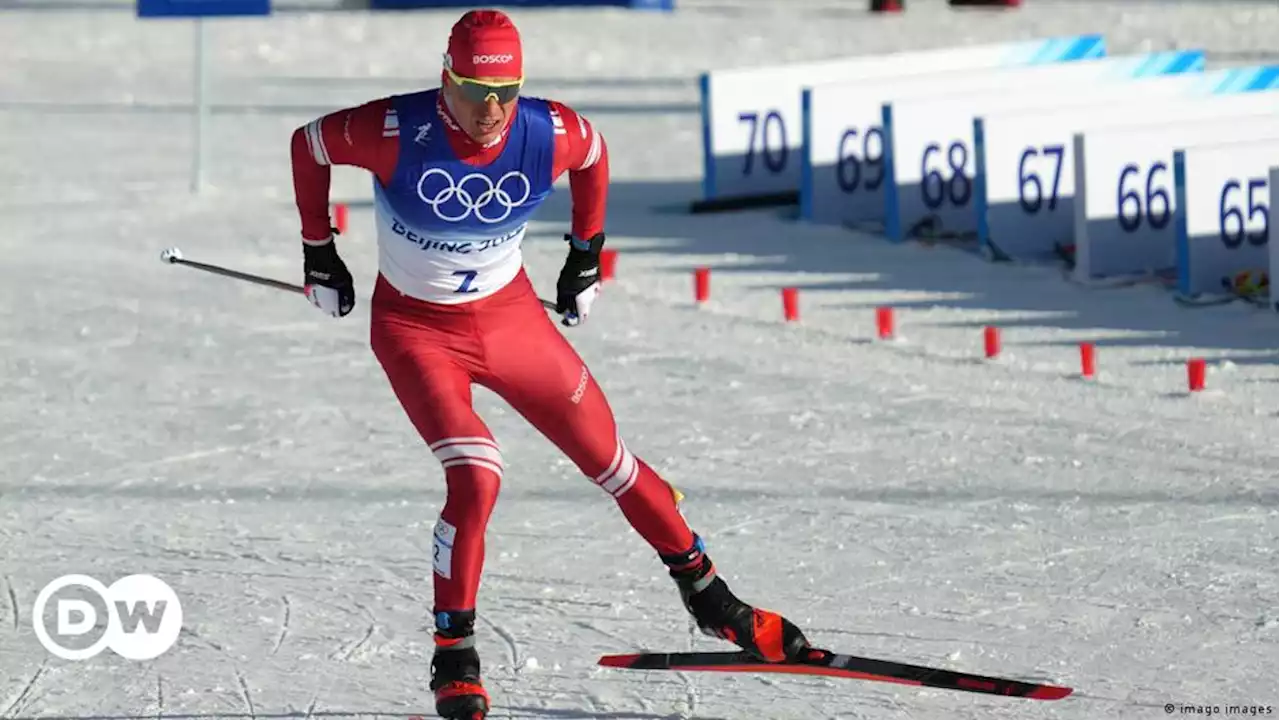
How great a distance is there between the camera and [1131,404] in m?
11.0

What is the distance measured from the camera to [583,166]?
22.5 ft

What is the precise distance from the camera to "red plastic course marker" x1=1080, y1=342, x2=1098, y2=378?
37.9ft

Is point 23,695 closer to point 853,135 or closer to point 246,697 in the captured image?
point 246,697

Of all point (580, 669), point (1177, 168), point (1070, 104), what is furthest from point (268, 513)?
point (1070, 104)

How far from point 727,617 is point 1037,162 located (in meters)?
8.44

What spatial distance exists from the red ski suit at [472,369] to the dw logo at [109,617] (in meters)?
1.47

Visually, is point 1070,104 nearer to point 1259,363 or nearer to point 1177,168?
point 1177,168

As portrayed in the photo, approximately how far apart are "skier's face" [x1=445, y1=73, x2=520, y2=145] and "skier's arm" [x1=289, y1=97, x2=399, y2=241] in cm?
20

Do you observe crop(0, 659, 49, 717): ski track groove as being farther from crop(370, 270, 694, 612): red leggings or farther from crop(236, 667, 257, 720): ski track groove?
crop(370, 270, 694, 612): red leggings

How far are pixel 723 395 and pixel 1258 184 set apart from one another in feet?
12.5

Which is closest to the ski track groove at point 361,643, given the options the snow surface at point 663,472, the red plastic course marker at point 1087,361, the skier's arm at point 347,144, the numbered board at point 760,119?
the snow surface at point 663,472

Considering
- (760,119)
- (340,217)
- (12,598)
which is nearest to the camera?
(12,598)

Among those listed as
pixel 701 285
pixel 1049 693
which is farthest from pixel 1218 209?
pixel 1049 693

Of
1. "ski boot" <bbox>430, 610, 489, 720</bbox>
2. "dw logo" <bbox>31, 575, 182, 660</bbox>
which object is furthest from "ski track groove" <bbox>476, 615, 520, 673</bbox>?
"dw logo" <bbox>31, 575, 182, 660</bbox>
